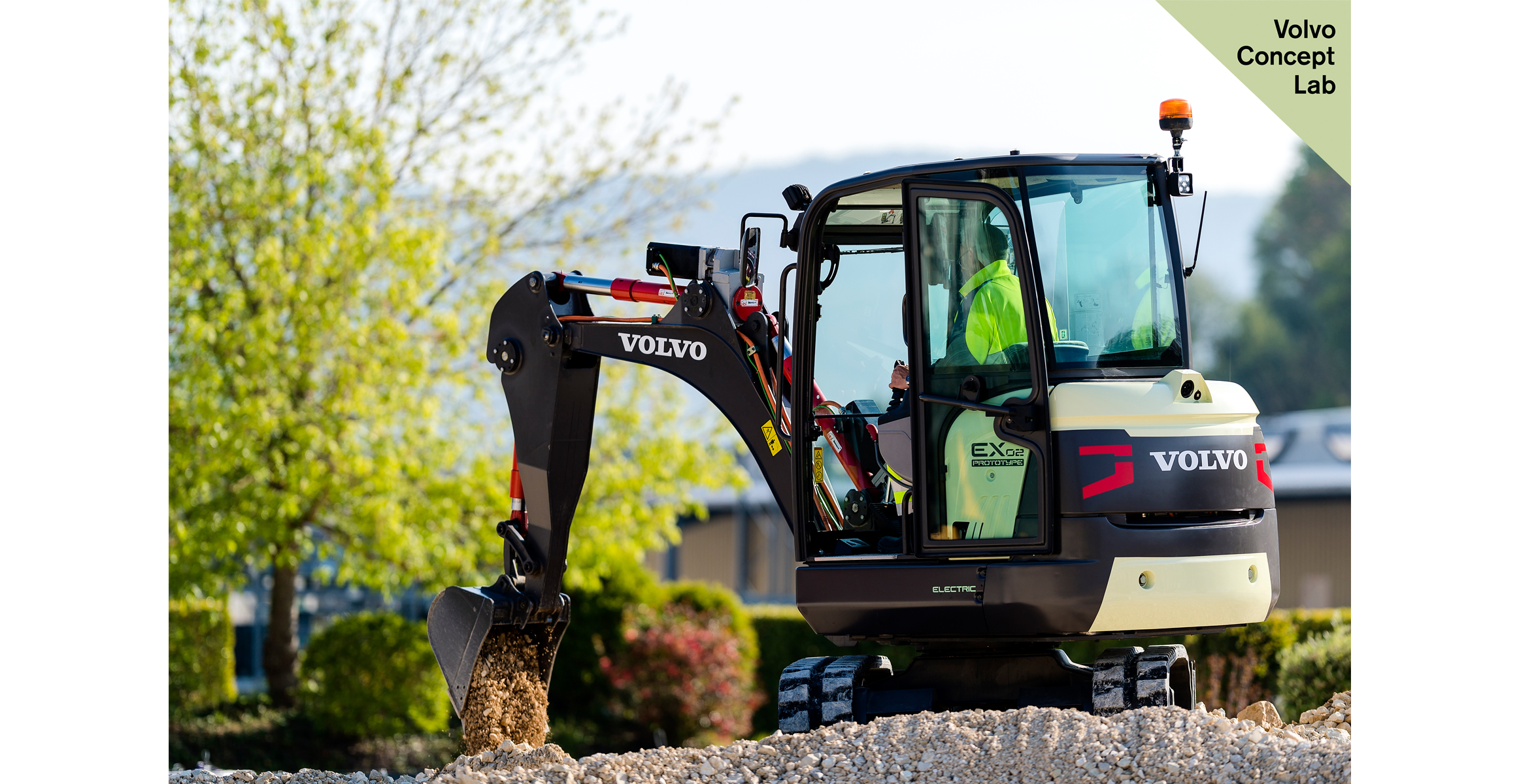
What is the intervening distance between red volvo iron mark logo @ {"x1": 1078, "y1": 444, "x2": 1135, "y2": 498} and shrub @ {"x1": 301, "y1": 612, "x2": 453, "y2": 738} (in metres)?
7.82

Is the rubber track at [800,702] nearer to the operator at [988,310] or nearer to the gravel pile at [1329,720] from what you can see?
the operator at [988,310]

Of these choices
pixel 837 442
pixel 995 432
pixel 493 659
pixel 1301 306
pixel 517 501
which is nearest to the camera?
pixel 995 432

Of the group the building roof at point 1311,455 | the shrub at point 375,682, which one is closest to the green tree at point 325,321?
the shrub at point 375,682

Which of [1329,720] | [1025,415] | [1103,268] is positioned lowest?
[1329,720]

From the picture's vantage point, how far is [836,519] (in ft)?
20.3

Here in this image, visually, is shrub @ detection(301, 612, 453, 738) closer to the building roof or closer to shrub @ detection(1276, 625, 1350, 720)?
shrub @ detection(1276, 625, 1350, 720)

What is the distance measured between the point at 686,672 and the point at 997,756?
7667mm

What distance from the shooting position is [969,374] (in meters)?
5.64

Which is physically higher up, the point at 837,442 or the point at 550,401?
the point at 550,401

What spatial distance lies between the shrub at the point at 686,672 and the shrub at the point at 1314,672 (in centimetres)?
498

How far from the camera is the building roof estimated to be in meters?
20.8

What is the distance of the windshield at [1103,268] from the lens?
18.2 ft

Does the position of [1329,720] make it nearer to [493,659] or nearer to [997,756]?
[997,756]

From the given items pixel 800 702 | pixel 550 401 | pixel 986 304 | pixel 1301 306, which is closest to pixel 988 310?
pixel 986 304
